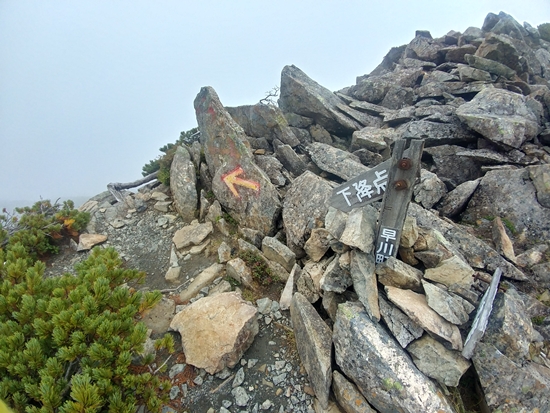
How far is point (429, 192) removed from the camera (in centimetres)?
994

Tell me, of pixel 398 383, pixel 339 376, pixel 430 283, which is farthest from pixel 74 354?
pixel 430 283

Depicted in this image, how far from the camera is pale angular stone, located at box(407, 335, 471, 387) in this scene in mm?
4672

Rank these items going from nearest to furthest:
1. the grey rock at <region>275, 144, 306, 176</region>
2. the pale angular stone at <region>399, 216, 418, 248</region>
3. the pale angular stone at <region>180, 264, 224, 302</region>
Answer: the pale angular stone at <region>399, 216, 418, 248</region> < the pale angular stone at <region>180, 264, 224, 302</region> < the grey rock at <region>275, 144, 306, 176</region>

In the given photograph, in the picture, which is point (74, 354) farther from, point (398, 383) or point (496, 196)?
point (496, 196)

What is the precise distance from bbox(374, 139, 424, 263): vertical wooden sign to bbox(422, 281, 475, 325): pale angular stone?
1.04 meters

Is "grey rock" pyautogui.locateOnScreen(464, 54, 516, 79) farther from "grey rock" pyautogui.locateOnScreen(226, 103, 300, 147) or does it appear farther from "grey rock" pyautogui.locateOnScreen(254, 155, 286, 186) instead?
"grey rock" pyautogui.locateOnScreen(254, 155, 286, 186)

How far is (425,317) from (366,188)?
109 inches

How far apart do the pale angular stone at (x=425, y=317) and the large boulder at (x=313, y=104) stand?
Answer: 12.1m

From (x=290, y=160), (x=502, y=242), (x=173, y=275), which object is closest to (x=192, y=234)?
(x=173, y=275)

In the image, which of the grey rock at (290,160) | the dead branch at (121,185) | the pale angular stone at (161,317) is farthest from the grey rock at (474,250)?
the dead branch at (121,185)

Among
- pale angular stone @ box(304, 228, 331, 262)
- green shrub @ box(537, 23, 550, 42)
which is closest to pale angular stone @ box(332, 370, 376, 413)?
pale angular stone @ box(304, 228, 331, 262)

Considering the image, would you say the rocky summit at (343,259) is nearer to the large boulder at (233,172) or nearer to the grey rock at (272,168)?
Answer: the large boulder at (233,172)

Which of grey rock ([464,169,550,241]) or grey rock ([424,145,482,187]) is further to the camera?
grey rock ([424,145,482,187])

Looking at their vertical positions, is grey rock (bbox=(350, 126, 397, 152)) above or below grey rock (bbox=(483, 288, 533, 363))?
above
